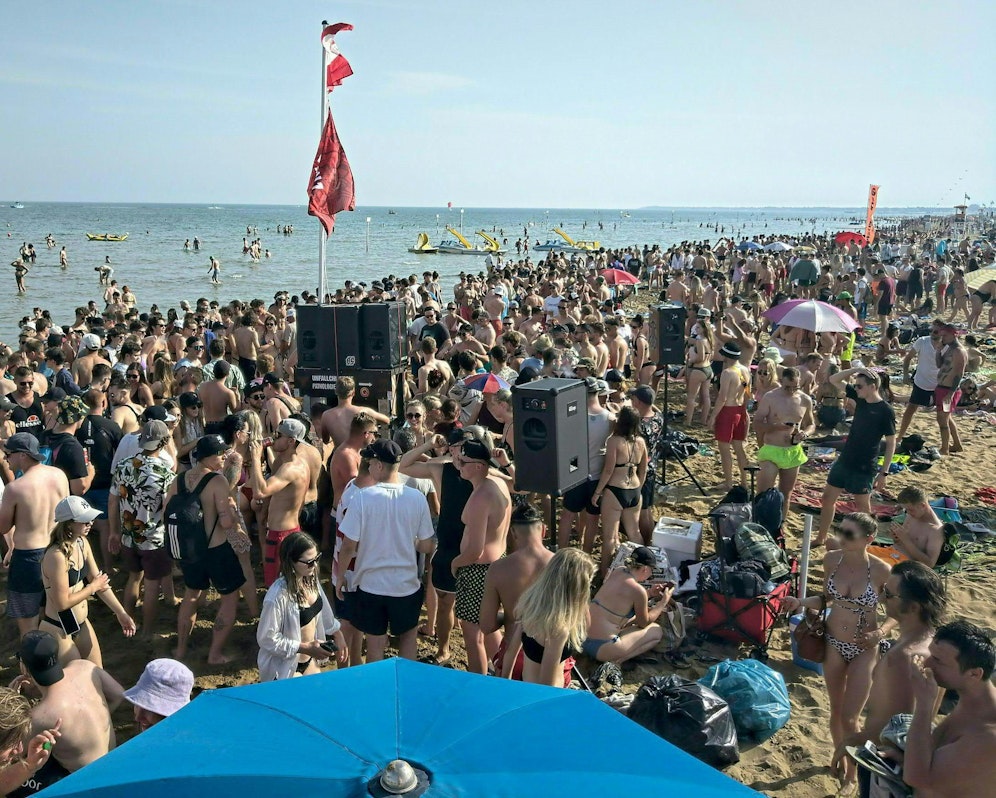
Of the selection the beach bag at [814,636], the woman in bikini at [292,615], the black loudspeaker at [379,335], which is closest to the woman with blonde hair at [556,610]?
the woman in bikini at [292,615]

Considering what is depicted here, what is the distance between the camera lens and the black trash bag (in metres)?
3.45

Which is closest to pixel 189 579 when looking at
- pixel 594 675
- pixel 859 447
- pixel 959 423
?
pixel 594 675

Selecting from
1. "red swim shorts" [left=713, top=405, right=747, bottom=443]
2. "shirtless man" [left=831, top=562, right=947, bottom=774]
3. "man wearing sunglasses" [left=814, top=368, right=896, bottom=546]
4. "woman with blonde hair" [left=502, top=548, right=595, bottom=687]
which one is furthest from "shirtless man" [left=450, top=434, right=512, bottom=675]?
"red swim shorts" [left=713, top=405, right=747, bottom=443]

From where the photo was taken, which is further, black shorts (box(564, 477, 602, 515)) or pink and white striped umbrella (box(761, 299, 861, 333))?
pink and white striped umbrella (box(761, 299, 861, 333))

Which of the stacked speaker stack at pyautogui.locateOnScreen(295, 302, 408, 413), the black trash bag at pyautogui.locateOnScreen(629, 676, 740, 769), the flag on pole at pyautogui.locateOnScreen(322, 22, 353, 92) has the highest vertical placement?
the flag on pole at pyautogui.locateOnScreen(322, 22, 353, 92)

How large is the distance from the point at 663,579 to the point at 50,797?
13.5 ft

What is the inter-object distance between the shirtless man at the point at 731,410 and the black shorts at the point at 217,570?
14.6 feet

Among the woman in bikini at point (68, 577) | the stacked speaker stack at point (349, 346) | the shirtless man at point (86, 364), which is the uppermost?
the stacked speaker stack at point (349, 346)

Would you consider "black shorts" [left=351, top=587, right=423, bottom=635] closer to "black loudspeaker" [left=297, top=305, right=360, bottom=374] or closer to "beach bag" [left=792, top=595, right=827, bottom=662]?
"beach bag" [left=792, top=595, right=827, bottom=662]

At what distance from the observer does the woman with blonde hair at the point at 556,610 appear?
3.04 metres

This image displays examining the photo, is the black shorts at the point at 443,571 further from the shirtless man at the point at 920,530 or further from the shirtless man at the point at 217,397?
the shirtless man at the point at 217,397

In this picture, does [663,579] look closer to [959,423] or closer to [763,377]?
[763,377]

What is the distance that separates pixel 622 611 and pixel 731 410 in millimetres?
3487

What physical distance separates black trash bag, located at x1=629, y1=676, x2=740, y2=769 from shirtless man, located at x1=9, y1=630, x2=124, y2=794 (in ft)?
7.47
